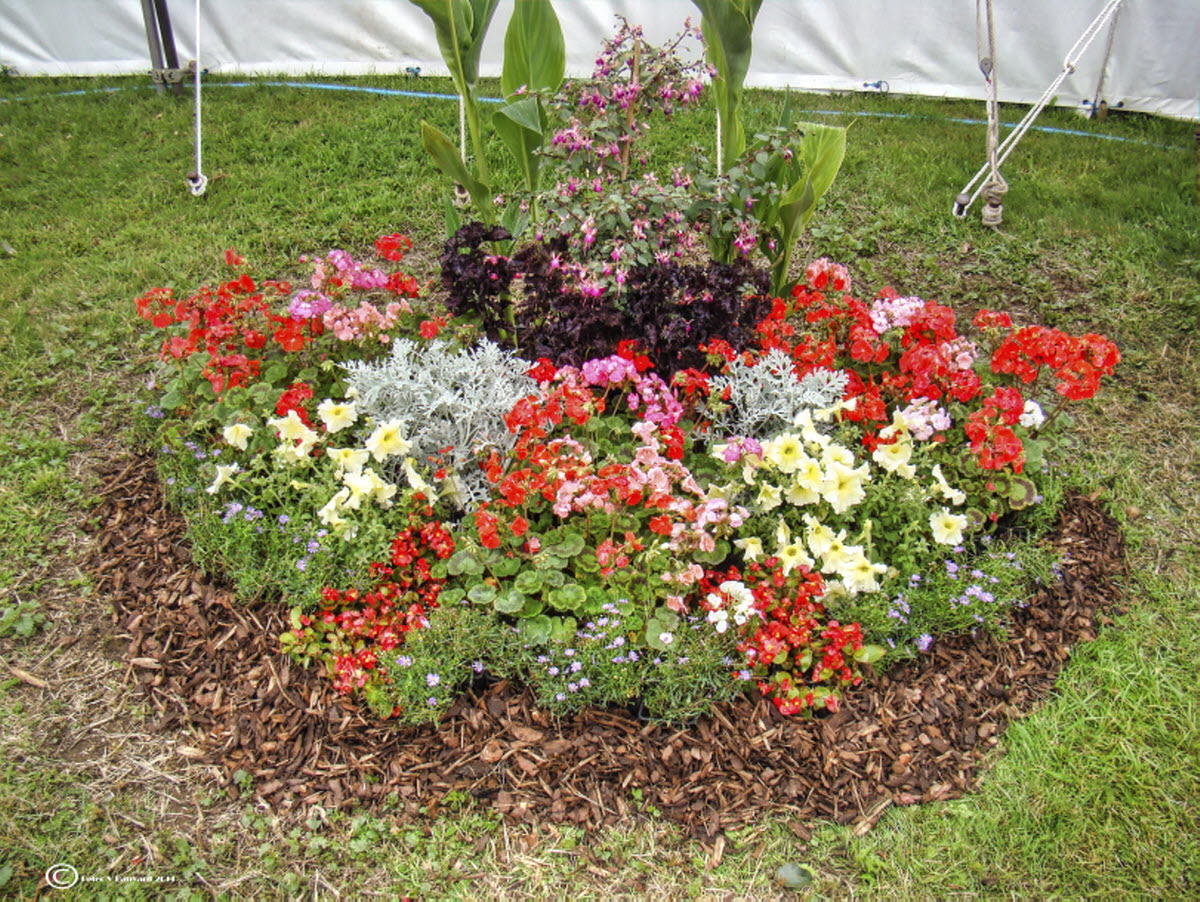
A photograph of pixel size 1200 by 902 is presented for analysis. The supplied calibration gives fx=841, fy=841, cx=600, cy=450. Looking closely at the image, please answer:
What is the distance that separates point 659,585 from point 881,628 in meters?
0.65

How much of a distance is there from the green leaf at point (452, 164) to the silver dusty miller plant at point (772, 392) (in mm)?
1286

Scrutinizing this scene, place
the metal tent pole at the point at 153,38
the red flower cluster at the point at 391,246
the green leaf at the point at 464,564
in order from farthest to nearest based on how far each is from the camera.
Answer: the metal tent pole at the point at 153,38, the red flower cluster at the point at 391,246, the green leaf at the point at 464,564

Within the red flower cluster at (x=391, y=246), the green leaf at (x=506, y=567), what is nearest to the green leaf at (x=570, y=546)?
the green leaf at (x=506, y=567)

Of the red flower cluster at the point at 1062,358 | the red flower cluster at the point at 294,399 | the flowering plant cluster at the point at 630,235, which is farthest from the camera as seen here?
the flowering plant cluster at the point at 630,235

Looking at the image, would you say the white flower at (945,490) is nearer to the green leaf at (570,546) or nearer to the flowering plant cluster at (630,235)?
the flowering plant cluster at (630,235)

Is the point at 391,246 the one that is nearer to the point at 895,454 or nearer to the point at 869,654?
the point at 895,454

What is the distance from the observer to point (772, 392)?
288 cm

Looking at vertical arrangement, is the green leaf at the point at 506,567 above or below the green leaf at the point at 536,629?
above

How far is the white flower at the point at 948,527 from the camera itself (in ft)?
8.20

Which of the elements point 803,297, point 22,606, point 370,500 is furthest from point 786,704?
point 22,606

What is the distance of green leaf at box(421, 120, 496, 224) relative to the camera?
10.6ft

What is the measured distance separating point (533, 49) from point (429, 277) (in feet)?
4.12

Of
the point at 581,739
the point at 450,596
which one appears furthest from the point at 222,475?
the point at 581,739

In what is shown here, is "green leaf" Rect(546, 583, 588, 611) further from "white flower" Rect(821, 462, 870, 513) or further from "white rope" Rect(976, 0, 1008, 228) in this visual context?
"white rope" Rect(976, 0, 1008, 228)
